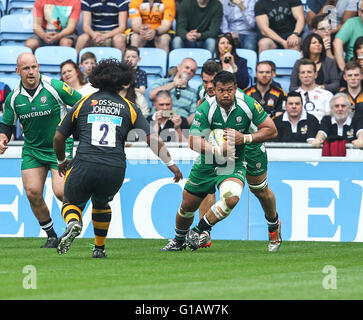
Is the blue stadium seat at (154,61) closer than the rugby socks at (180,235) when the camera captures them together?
No

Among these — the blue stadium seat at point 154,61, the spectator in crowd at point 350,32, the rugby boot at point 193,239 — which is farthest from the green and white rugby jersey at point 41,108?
the spectator in crowd at point 350,32

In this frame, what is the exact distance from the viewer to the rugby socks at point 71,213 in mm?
9547

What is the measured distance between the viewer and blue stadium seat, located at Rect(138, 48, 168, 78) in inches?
678

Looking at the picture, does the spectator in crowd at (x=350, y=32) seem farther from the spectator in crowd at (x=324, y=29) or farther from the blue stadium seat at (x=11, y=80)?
the blue stadium seat at (x=11, y=80)

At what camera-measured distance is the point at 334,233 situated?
13.1 meters

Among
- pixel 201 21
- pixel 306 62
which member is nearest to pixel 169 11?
pixel 201 21

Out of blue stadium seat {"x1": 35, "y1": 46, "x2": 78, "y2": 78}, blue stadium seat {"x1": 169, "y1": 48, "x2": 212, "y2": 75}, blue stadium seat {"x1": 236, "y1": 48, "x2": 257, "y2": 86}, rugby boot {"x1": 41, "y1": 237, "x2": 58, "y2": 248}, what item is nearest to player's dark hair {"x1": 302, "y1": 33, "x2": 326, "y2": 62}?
blue stadium seat {"x1": 236, "y1": 48, "x2": 257, "y2": 86}

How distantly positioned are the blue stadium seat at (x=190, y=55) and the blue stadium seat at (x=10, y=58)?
2.92 meters

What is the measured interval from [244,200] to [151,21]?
17.7ft

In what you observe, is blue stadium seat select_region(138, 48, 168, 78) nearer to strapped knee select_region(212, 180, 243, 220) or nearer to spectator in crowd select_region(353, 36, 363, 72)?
spectator in crowd select_region(353, 36, 363, 72)

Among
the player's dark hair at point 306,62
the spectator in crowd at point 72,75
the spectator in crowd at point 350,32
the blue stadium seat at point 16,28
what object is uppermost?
the blue stadium seat at point 16,28

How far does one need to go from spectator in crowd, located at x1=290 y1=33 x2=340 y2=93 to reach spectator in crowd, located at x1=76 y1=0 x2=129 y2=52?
145 inches

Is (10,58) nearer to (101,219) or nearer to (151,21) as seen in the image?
(151,21)
